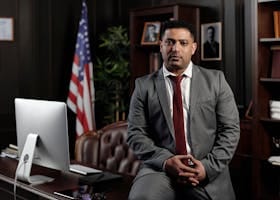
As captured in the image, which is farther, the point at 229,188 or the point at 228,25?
the point at 228,25

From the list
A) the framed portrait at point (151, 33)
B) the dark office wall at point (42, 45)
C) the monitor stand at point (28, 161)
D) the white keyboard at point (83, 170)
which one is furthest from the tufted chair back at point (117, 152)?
the dark office wall at point (42, 45)

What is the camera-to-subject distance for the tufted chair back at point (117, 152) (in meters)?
3.06

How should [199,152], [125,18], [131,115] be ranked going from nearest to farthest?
[199,152] → [131,115] → [125,18]

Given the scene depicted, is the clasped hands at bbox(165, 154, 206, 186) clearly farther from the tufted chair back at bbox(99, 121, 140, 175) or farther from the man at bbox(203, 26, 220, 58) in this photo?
the man at bbox(203, 26, 220, 58)

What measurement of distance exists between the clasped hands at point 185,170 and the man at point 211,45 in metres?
2.28

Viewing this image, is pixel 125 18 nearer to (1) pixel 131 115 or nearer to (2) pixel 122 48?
(2) pixel 122 48

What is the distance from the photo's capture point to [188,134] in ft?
8.29

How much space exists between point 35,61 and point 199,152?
3.34m

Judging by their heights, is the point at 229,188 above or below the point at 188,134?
below

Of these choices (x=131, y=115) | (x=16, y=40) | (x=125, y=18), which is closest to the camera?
(x=131, y=115)

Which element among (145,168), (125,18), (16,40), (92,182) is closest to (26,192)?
(92,182)

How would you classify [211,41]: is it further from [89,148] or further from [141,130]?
[141,130]

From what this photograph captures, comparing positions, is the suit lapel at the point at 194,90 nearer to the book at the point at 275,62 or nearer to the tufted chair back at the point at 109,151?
the tufted chair back at the point at 109,151

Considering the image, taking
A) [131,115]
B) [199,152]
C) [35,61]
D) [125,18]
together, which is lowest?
[199,152]
